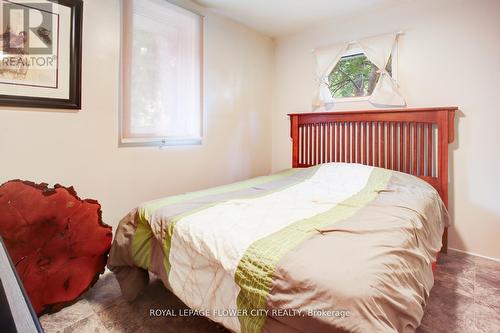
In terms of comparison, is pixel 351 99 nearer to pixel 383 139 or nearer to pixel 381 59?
pixel 381 59

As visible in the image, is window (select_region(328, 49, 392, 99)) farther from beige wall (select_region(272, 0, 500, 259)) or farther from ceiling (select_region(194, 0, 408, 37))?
ceiling (select_region(194, 0, 408, 37))

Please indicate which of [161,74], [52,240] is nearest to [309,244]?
[52,240]

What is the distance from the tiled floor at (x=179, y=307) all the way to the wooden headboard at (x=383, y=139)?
65 cm

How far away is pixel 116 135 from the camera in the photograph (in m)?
2.05

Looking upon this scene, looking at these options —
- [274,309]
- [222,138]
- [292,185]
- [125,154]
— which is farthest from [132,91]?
[274,309]

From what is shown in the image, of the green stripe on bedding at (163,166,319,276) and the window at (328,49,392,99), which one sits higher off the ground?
the window at (328,49,392,99)

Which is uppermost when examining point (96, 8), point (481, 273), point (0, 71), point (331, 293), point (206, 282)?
point (96, 8)

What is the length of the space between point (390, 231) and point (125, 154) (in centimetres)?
182

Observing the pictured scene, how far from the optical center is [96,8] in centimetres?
189

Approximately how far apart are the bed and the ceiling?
104 centimetres

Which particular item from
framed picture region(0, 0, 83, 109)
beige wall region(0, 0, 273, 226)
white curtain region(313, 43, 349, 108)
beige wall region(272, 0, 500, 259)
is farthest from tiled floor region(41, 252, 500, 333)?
white curtain region(313, 43, 349, 108)

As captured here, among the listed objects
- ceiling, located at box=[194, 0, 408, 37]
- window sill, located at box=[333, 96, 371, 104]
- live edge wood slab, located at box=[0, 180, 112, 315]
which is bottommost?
live edge wood slab, located at box=[0, 180, 112, 315]

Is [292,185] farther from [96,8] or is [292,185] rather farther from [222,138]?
[96,8]

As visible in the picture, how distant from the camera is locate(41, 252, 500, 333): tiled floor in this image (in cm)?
143
